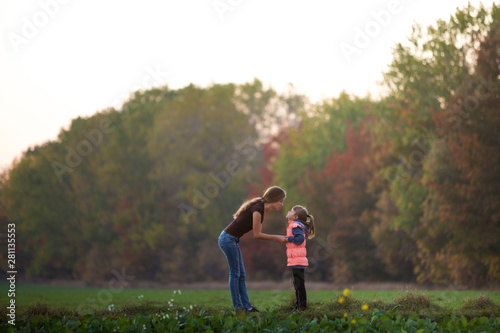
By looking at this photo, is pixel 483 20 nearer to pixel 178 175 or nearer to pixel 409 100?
pixel 409 100

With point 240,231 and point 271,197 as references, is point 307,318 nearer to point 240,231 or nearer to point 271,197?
point 240,231

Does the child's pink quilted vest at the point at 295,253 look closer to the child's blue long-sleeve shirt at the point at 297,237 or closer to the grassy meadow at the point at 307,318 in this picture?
the child's blue long-sleeve shirt at the point at 297,237

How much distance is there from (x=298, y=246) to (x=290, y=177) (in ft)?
126

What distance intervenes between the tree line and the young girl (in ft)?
63.6

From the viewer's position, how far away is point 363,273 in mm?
40938

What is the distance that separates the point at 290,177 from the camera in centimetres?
4916

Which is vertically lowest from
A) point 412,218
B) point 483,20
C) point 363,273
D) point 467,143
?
point 363,273

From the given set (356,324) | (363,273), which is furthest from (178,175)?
(356,324)

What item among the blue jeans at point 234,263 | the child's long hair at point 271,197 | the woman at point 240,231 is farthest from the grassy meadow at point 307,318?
the child's long hair at point 271,197

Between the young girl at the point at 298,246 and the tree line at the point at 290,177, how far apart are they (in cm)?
1939

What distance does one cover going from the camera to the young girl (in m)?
10.9

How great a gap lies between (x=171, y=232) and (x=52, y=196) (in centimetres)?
1487

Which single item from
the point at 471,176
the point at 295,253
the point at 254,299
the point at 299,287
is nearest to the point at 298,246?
the point at 295,253

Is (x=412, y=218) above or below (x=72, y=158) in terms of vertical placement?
below
